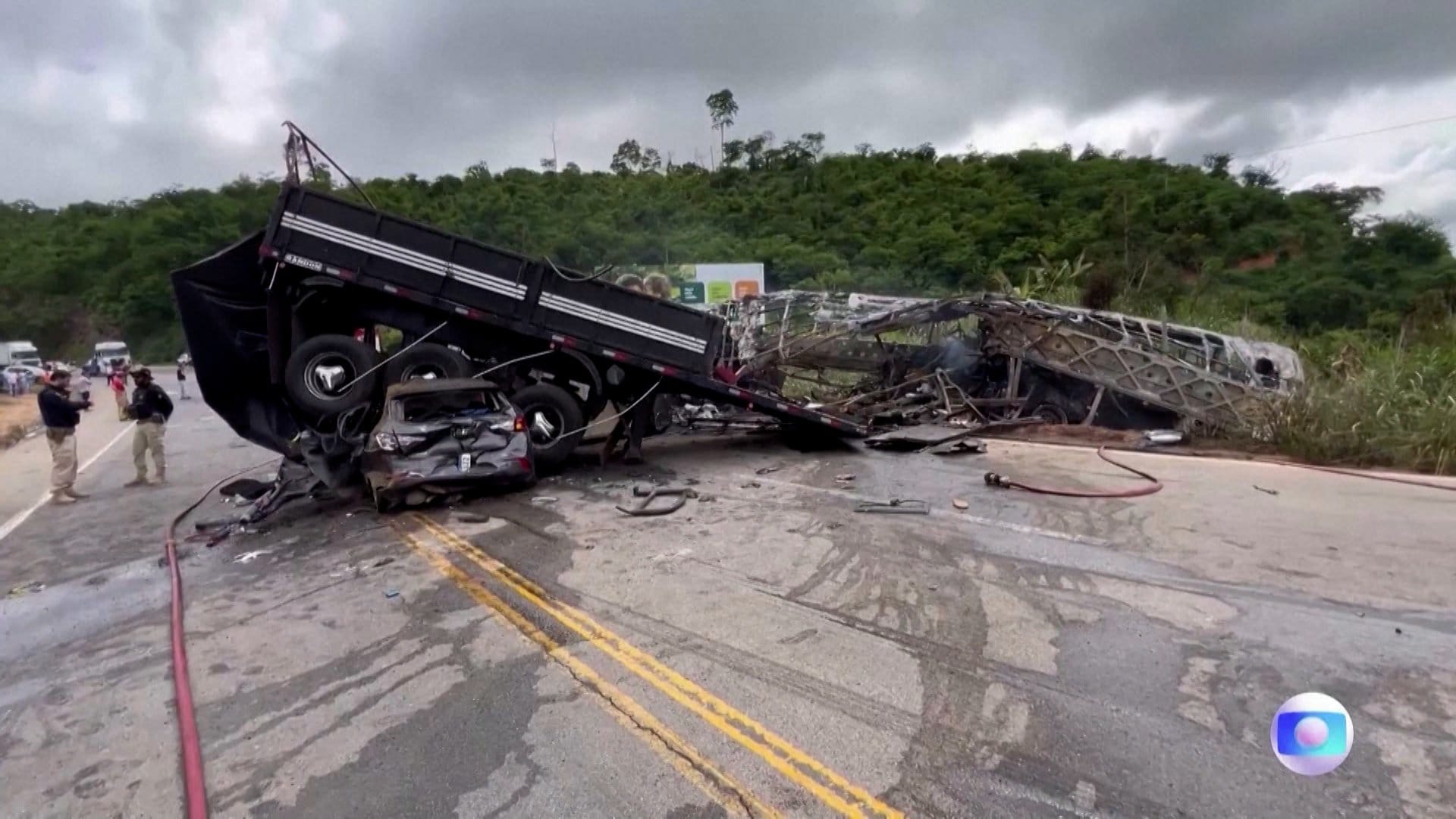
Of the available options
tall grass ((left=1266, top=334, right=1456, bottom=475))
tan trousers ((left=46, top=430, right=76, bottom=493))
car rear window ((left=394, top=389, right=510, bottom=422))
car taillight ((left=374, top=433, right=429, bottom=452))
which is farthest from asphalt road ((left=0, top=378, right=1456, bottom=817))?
tan trousers ((left=46, top=430, right=76, bottom=493))

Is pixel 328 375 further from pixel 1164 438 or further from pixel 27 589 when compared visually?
pixel 1164 438

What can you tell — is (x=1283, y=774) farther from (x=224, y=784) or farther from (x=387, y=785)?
(x=224, y=784)

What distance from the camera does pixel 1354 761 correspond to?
3.24m

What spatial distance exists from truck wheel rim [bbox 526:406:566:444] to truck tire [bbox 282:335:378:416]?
2.00 metres

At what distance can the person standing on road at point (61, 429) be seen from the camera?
1072 centimetres

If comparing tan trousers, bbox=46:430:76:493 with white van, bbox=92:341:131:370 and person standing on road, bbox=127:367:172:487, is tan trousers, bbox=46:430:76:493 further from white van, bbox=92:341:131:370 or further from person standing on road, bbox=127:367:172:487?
white van, bbox=92:341:131:370

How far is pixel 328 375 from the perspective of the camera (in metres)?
10.3

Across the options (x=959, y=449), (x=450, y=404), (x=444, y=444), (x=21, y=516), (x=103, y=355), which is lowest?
(x=103, y=355)

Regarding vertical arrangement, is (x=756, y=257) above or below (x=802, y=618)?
above

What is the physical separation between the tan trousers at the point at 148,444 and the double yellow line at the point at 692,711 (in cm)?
835

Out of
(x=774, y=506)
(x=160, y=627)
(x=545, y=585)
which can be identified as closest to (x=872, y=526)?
(x=774, y=506)

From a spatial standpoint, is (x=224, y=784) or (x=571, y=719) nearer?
(x=224, y=784)

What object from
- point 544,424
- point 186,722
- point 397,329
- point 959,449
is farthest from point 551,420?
point 186,722

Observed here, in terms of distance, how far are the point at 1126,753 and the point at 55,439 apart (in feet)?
42.3
